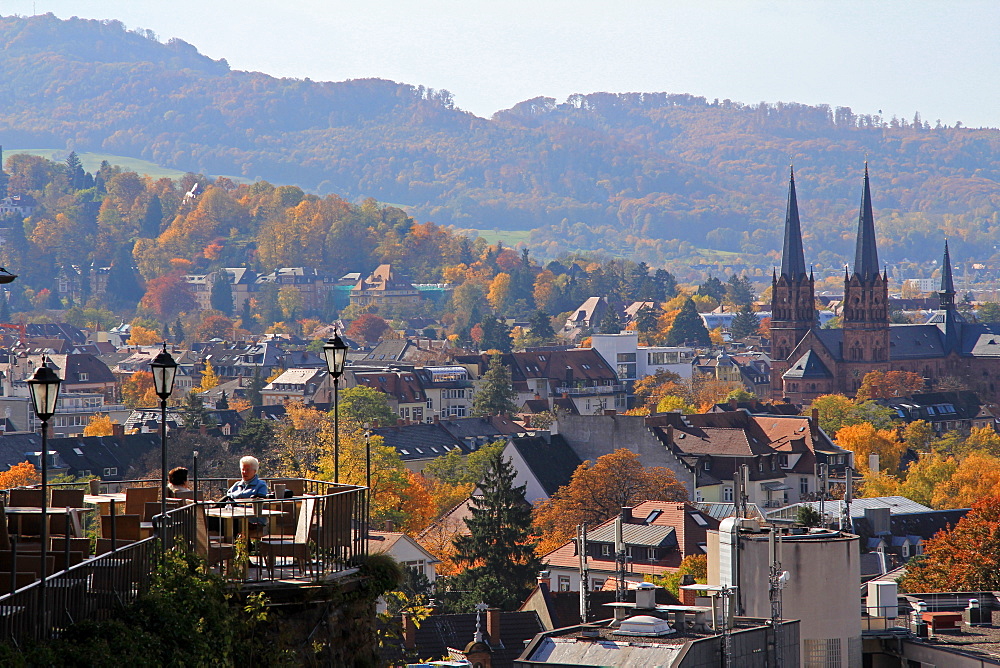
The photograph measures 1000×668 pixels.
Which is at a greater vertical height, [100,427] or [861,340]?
[861,340]

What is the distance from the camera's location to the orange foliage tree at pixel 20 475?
6619 centimetres

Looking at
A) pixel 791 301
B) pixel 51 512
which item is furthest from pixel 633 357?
pixel 51 512

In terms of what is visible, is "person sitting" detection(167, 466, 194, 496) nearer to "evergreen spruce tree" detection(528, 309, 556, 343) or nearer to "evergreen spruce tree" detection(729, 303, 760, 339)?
"evergreen spruce tree" detection(528, 309, 556, 343)

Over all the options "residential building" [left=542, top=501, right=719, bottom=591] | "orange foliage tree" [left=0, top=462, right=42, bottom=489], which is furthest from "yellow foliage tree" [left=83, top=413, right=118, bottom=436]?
"residential building" [left=542, top=501, right=719, bottom=591]

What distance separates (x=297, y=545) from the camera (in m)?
11.8

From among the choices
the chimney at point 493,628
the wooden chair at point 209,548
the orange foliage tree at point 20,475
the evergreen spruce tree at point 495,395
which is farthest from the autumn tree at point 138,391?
the wooden chair at point 209,548

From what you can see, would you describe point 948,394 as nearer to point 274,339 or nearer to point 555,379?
point 555,379

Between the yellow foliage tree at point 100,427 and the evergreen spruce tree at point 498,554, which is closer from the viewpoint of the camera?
the evergreen spruce tree at point 498,554

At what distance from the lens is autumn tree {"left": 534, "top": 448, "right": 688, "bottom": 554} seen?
204 ft

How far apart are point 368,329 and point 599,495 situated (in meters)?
134

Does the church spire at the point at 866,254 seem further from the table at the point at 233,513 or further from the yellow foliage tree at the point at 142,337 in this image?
the table at the point at 233,513

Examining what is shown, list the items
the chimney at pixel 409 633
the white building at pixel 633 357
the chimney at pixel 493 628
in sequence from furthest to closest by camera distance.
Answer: the white building at pixel 633 357 < the chimney at pixel 493 628 < the chimney at pixel 409 633

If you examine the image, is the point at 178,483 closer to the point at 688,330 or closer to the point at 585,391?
the point at 585,391

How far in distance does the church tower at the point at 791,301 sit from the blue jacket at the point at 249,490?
450 feet
